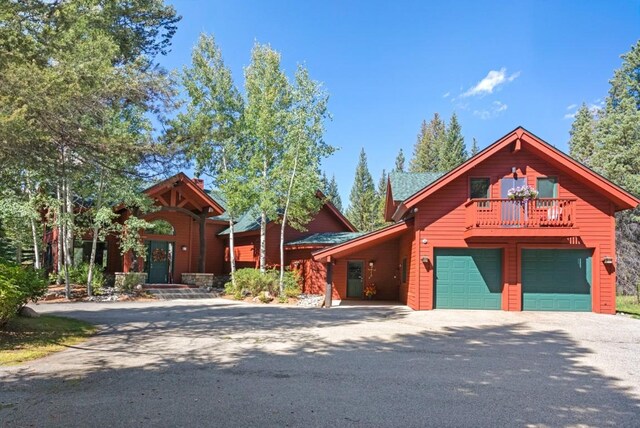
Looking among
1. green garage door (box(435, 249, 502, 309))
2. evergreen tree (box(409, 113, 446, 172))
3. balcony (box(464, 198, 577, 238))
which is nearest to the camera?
balcony (box(464, 198, 577, 238))

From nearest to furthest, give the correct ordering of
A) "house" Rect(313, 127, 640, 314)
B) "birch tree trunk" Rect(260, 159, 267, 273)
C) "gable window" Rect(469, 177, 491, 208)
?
"house" Rect(313, 127, 640, 314) → "gable window" Rect(469, 177, 491, 208) → "birch tree trunk" Rect(260, 159, 267, 273)

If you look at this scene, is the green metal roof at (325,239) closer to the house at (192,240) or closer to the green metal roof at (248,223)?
the house at (192,240)

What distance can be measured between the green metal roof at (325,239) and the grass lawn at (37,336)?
10949mm

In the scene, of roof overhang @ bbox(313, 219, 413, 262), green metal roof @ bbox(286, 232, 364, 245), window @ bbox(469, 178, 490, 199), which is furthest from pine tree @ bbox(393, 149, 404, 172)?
window @ bbox(469, 178, 490, 199)

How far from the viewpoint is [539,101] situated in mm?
18500

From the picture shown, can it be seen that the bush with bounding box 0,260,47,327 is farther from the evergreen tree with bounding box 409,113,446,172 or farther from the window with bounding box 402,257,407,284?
the evergreen tree with bounding box 409,113,446,172

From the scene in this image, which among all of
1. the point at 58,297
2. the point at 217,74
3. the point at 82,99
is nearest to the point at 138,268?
the point at 58,297

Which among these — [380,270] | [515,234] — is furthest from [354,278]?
[515,234]

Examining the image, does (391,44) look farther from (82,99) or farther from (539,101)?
(82,99)

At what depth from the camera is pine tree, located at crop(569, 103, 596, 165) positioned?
3306 centimetres

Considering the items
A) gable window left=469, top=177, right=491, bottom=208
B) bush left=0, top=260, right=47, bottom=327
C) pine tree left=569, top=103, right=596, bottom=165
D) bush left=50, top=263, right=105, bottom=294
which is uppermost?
pine tree left=569, top=103, right=596, bottom=165

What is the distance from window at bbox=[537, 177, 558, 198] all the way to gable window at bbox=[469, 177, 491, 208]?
1.70 m

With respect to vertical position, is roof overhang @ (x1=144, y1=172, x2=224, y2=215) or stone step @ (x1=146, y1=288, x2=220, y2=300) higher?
roof overhang @ (x1=144, y1=172, x2=224, y2=215)

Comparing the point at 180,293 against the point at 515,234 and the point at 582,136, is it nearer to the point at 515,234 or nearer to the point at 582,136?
the point at 515,234
